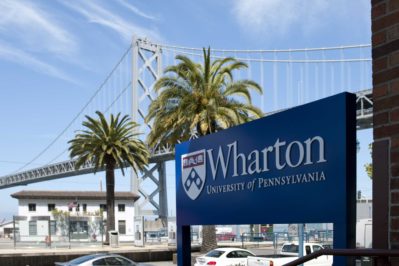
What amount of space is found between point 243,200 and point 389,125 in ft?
8.04

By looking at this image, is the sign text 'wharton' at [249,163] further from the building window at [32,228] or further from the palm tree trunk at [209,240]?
the building window at [32,228]

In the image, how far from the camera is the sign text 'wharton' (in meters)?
4.78

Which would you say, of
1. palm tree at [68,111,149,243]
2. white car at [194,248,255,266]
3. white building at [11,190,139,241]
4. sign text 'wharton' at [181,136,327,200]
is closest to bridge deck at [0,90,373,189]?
white building at [11,190,139,241]

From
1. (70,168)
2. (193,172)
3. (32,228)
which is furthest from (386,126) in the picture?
(70,168)

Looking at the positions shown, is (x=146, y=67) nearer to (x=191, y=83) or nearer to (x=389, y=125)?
(x=191, y=83)

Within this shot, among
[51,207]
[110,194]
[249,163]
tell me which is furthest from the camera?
[51,207]

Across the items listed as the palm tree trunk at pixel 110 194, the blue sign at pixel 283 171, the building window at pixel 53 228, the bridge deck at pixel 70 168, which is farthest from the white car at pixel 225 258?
the bridge deck at pixel 70 168

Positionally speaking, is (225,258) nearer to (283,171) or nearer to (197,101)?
(197,101)

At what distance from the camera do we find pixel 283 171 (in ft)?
16.8

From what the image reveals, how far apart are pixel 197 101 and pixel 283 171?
22.6 m

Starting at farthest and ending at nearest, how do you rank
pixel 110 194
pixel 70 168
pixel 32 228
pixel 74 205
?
pixel 70 168 < pixel 74 205 < pixel 110 194 < pixel 32 228

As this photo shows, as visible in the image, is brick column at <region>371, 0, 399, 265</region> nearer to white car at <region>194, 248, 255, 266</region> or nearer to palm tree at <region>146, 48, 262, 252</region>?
white car at <region>194, 248, 255, 266</region>

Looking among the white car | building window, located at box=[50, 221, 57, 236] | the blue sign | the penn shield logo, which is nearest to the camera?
the blue sign

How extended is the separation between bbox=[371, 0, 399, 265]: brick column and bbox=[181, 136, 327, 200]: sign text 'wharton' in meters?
0.87
